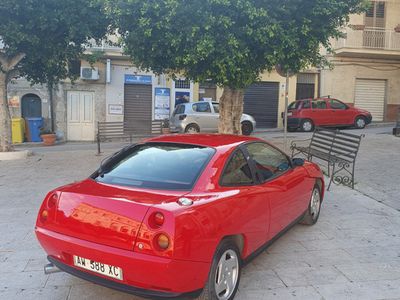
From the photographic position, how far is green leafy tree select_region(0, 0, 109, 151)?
9.77m

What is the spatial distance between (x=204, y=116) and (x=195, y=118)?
40cm

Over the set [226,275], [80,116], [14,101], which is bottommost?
[226,275]

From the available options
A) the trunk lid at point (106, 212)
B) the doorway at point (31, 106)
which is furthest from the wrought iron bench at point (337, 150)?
the doorway at point (31, 106)

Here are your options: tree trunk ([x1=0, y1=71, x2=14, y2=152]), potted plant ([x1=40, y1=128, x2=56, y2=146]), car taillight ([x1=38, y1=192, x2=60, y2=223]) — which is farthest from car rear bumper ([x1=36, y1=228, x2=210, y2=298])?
potted plant ([x1=40, y1=128, x2=56, y2=146])

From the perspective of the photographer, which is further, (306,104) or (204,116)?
(306,104)

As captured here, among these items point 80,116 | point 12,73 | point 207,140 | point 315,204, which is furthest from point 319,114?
point 207,140

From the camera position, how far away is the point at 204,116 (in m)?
16.7

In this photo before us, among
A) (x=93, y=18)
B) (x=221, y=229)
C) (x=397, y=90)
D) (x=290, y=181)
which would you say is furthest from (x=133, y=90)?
(x=221, y=229)

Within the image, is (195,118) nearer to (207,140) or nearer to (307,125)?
(307,125)

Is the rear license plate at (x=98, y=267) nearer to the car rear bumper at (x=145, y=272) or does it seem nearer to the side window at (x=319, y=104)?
the car rear bumper at (x=145, y=272)

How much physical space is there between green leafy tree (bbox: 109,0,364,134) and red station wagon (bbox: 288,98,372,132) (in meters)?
9.42

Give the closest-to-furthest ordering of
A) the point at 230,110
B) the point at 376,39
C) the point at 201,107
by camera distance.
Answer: the point at 230,110 < the point at 201,107 < the point at 376,39

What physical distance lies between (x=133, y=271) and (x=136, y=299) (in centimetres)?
70

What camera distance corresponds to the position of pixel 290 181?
4590 mm
